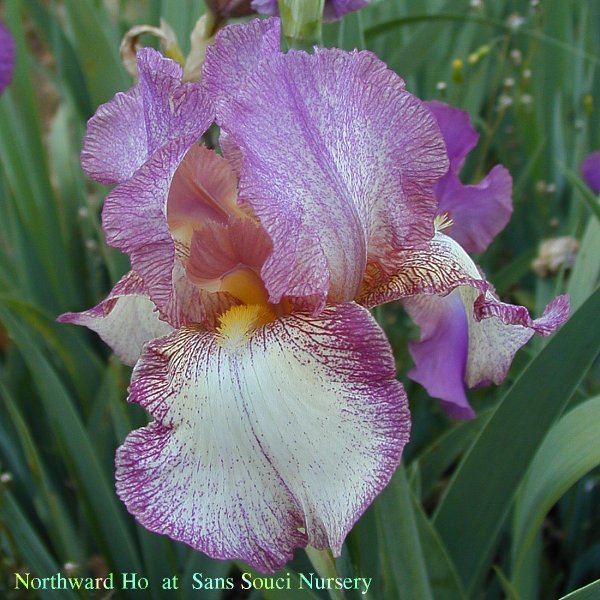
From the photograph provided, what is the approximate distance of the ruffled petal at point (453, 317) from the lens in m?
0.67

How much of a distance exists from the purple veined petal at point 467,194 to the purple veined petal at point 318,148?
25cm

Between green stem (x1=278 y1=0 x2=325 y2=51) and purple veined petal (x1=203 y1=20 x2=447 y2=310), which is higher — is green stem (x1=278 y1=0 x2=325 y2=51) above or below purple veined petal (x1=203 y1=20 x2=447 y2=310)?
above

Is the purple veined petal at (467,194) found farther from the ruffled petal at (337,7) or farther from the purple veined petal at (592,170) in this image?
the purple veined petal at (592,170)

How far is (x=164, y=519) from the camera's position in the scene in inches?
23.9

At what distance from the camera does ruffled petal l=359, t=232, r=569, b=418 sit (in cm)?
67

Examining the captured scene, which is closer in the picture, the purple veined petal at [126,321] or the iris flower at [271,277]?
the iris flower at [271,277]

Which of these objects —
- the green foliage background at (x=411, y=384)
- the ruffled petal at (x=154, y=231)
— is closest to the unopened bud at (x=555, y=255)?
the green foliage background at (x=411, y=384)

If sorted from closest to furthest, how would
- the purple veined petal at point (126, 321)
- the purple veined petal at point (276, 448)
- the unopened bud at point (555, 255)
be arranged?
1. the purple veined petal at point (276, 448)
2. the purple veined petal at point (126, 321)
3. the unopened bud at point (555, 255)

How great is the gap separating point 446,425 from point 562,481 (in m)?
0.70

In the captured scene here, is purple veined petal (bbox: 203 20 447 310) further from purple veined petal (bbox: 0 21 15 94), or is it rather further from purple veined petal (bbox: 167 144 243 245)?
purple veined petal (bbox: 0 21 15 94)

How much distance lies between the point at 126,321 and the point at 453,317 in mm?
343

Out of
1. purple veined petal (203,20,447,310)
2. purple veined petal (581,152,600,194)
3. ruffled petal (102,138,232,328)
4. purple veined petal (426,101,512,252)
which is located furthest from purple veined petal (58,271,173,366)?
purple veined petal (581,152,600,194)

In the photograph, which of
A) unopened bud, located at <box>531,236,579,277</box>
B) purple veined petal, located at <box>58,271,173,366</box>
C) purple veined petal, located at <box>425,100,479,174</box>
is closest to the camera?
purple veined petal, located at <box>58,271,173,366</box>

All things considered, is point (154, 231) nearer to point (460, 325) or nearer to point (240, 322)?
point (240, 322)
